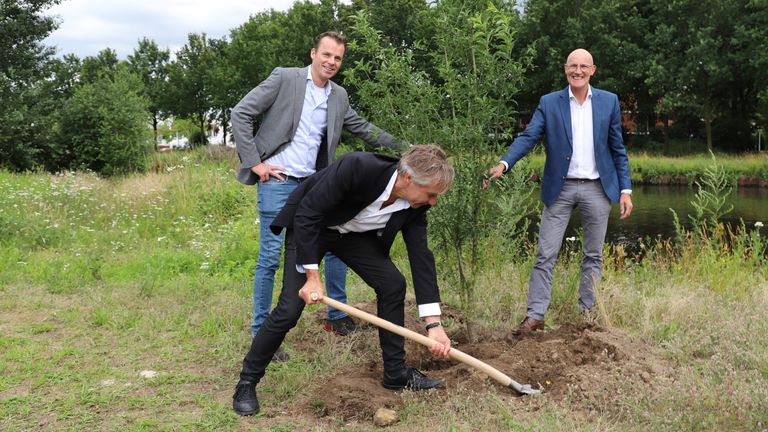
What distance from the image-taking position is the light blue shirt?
15.4ft

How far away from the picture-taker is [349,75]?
16.0ft

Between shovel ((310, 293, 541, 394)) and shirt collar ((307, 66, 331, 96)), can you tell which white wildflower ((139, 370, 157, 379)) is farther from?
shirt collar ((307, 66, 331, 96))

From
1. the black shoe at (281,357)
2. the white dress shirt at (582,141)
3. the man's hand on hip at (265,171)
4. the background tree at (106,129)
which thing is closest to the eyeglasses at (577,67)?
the white dress shirt at (582,141)

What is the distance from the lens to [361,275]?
3.98 m

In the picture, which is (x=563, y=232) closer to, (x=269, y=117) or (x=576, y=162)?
(x=576, y=162)

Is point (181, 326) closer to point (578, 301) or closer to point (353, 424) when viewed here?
point (353, 424)

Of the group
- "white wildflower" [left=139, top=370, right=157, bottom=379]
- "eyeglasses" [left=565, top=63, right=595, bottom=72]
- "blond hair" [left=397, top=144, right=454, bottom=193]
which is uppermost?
"eyeglasses" [left=565, top=63, right=595, bottom=72]

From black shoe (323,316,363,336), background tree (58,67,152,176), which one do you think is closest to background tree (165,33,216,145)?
background tree (58,67,152,176)

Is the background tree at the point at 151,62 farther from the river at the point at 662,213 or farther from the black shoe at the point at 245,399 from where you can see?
the black shoe at the point at 245,399

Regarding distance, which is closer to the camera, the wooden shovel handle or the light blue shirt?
the wooden shovel handle

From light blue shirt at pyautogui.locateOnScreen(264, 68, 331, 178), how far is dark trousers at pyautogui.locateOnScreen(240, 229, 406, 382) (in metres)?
0.90

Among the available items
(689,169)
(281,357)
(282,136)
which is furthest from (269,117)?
(689,169)

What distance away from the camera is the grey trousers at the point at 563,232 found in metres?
5.16

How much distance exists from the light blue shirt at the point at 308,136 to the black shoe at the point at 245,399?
1.50m
